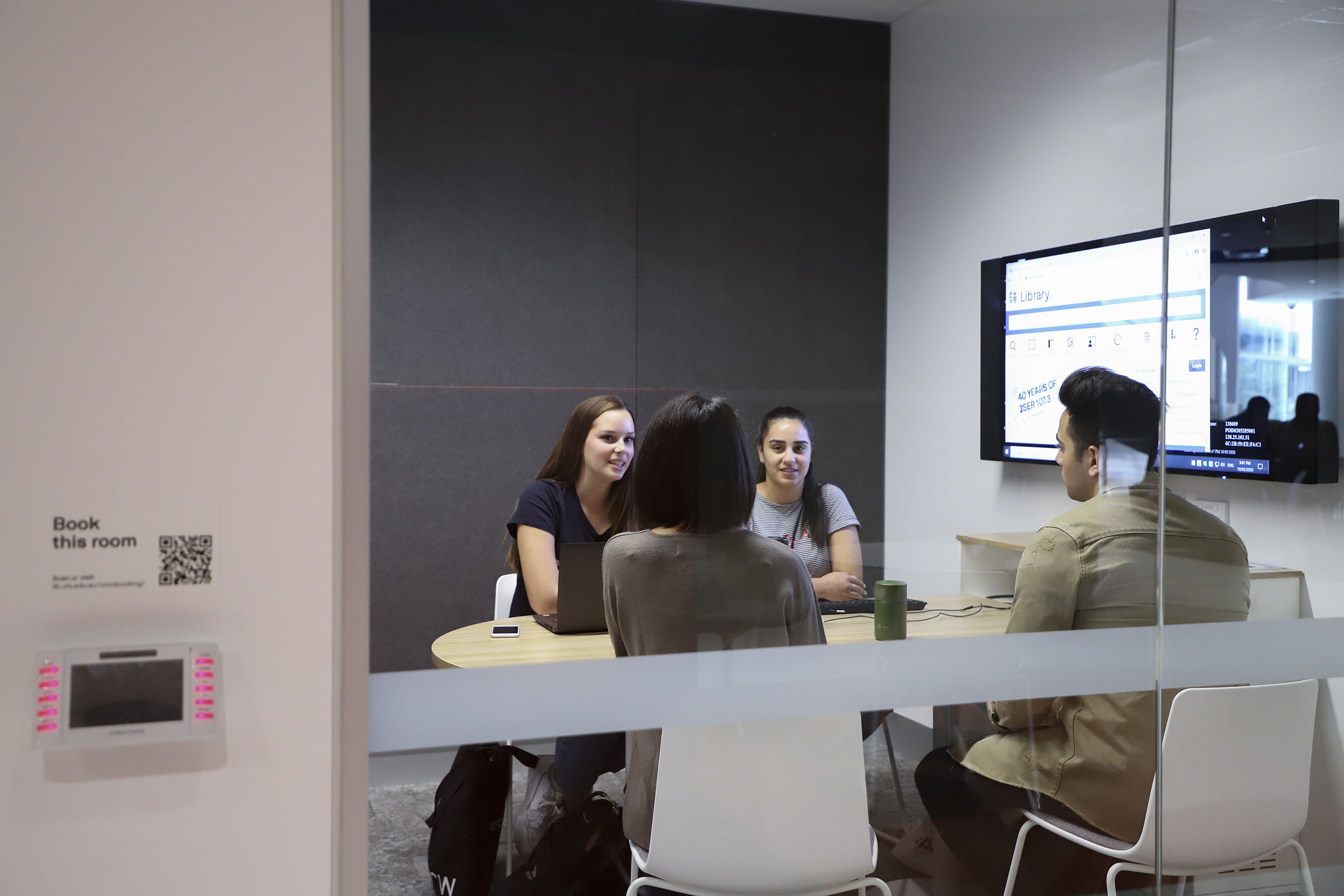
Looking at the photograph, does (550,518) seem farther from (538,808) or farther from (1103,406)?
A: (1103,406)

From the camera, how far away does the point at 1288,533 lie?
1.89m

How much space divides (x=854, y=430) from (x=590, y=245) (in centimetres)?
54

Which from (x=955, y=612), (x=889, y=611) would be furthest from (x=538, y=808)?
(x=955, y=612)

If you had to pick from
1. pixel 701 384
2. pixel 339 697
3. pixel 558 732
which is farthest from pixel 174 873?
pixel 701 384

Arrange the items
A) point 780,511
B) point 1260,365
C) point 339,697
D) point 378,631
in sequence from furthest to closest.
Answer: point 1260,365, point 780,511, point 378,631, point 339,697

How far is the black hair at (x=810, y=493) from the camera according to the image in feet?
5.20

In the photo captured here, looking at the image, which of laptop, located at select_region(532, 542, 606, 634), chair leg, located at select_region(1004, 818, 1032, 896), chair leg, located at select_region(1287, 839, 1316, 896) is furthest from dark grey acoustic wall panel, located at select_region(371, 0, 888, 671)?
chair leg, located at select_region(1287, 839, 1316, 896)

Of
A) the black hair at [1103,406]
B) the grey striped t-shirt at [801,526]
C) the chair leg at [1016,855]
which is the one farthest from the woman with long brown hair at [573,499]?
the chair leg at [1016,855]

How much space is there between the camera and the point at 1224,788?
72.3 inches

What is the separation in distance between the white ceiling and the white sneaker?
4.14 ft

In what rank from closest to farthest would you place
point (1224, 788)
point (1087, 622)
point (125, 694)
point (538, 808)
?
point (125, 694) → point (538, 808) → point (1087, 622) → point (1224, 788)

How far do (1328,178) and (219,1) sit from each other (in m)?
2.00

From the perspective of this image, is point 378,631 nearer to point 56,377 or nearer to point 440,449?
point 440,449

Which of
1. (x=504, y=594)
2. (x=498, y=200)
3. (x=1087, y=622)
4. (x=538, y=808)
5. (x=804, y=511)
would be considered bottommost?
(x=538, y=808)
